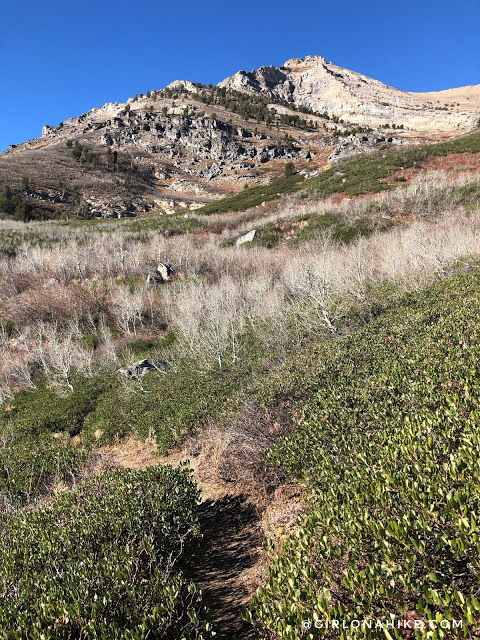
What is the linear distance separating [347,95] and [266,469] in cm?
17164

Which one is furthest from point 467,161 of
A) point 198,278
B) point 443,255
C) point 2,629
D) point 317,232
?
point 2,629

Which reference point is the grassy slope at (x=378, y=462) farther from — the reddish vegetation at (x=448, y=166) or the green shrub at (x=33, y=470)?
the reddish vegetation at (x=448, y=166)

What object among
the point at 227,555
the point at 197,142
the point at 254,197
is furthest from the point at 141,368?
the point at 197,142

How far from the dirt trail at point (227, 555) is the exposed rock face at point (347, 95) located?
118283mm

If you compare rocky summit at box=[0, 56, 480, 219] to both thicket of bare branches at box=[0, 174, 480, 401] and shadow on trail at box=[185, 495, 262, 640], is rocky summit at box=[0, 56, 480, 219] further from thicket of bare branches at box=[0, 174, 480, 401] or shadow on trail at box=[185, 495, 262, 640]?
shadow on trail at box=[185, 495, 262, 640]

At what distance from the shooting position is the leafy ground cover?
8.77 feet

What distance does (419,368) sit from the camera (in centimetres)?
634

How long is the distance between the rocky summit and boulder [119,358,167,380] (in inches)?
2111

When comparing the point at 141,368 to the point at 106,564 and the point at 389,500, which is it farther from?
the point at 389,500

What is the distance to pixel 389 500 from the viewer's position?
328 centimetres

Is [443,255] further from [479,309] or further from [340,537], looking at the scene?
[340,537]

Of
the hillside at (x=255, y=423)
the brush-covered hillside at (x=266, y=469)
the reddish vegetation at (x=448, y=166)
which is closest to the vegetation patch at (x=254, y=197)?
the hillside at (x=255, y=423)

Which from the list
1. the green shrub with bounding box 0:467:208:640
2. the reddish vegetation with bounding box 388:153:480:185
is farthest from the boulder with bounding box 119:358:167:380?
the reddish vegetation with bounding box 388:153:480:185

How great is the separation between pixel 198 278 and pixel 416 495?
2956 centimetres
